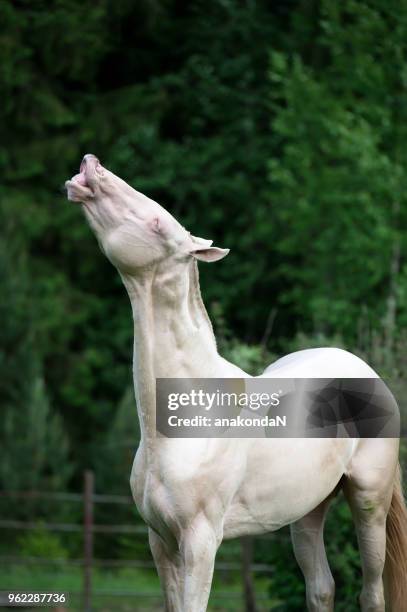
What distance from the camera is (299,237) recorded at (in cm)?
1555

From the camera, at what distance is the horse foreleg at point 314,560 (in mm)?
4250

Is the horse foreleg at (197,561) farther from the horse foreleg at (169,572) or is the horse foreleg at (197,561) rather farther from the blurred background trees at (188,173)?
the blurred background trees at (188,173)

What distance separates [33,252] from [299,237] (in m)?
4.73

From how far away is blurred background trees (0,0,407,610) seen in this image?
13.8 m

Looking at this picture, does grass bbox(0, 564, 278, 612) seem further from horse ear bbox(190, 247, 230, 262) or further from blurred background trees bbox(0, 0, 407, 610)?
horse ear bbox(190, 247, 230, 262)

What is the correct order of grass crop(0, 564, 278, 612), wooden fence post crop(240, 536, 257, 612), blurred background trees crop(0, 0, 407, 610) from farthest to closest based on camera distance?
blurred background trees crop(0, 0, 407, 610) < grass crop(0, 564, 278, 612) < wooden fence post crop(240, 536, 257, 612)

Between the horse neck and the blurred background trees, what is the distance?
8.46m

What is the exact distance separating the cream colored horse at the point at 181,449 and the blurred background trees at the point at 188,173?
8269 millimetres

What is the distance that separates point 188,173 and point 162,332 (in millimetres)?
14266

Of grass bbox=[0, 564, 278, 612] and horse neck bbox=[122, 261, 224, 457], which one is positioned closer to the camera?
horse neck bbox=[122, 261, 224, 457]

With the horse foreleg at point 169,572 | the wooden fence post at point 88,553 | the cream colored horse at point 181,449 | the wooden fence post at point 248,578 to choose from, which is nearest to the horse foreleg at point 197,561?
the cream colored horse at point 181,449

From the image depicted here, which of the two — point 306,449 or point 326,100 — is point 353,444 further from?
point 326,100

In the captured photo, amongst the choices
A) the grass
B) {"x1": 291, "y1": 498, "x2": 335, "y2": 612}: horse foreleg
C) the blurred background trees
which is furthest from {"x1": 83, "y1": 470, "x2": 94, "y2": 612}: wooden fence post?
{"x1": 291, "y1": 498, "x2": 335, "y2": 612}: horse foreleg

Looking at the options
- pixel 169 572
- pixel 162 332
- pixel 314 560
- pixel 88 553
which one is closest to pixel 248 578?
pixel 88 553
